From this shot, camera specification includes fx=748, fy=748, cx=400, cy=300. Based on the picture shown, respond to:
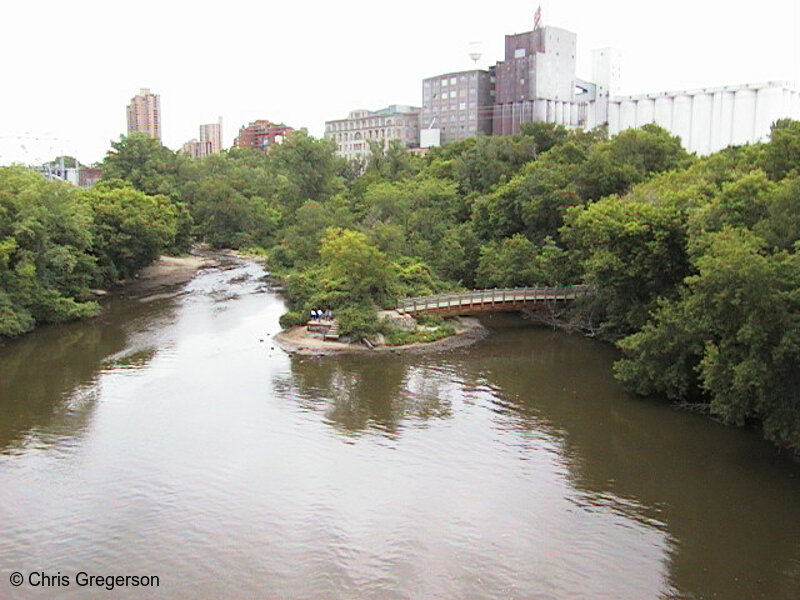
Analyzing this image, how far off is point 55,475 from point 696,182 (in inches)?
1205

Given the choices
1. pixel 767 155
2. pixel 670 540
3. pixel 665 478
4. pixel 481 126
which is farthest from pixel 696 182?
pixel 481 126

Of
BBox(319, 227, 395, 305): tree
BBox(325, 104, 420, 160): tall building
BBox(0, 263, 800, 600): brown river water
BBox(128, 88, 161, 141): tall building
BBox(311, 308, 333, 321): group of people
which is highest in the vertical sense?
BBox(128, 88, 161, 141): tall building

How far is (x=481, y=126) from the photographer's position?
99.4m

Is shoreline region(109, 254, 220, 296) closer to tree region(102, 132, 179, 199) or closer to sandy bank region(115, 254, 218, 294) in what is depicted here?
sandy bank region(115, 254, 218, 294)

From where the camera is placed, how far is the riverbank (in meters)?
35.8

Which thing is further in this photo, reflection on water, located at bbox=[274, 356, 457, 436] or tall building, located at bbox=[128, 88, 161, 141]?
tall building, located at bbox=[128, 88, 161, 141]

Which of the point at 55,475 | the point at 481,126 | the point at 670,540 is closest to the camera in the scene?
the point at 670,540

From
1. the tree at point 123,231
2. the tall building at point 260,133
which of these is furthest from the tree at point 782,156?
the tall building at point 260,133

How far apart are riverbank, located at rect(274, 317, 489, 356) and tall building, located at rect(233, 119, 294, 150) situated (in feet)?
406

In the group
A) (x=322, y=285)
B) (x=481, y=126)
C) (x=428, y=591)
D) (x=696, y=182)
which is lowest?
(x=428, y=591)

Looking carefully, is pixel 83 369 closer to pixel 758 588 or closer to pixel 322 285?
pixel 322 285
